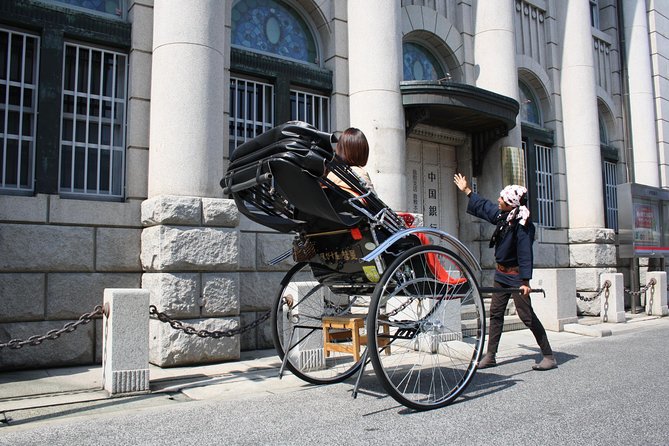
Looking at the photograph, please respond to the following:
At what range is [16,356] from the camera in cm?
652

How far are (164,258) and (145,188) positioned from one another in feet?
4.45

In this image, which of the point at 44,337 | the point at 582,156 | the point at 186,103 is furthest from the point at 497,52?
the point at 44,337

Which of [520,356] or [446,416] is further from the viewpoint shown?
[520,356]

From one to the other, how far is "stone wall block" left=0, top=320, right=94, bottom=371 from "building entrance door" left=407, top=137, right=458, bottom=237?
6.68 m

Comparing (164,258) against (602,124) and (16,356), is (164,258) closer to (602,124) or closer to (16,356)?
(16,356)

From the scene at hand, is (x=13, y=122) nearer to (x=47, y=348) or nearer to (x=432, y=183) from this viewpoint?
(x=47, y=348)

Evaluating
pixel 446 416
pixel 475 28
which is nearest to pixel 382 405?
pixel 446 416

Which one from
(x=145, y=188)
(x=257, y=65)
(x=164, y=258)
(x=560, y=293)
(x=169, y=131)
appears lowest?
(x=560, y=293)

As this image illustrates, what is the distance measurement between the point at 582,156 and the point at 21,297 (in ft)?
42.6

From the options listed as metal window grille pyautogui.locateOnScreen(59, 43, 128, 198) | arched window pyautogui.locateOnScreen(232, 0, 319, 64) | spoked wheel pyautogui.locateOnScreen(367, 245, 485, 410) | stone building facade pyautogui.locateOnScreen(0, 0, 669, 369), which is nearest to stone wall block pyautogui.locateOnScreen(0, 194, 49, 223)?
stone building facade pyautogui.locateOnScreen(0, 0, 669, 369)

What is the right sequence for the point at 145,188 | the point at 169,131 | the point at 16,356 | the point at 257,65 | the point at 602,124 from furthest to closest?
the point at 602,124 < the point at 257,65 < the point at 145,188 < the point at 169,131 < the point at 16,356

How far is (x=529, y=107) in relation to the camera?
14344mm

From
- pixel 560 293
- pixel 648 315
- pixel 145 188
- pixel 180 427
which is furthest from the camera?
pixel 648 315

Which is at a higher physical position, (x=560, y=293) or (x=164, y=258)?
(x=164, y=258)
